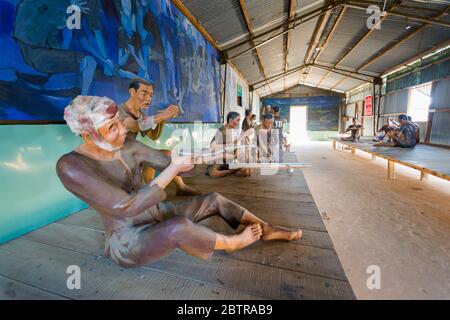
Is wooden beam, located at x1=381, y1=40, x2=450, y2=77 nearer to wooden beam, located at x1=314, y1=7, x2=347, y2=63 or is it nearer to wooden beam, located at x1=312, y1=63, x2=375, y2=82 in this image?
wooden beam, located at x1=312, y1=63, x2=375, y2=82

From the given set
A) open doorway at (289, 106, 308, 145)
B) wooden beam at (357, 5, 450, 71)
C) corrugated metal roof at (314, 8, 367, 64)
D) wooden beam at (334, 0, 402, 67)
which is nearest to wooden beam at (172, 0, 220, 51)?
corrugated metal roof at (314, 8, 367, 64)

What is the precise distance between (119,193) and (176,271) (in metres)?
0.63

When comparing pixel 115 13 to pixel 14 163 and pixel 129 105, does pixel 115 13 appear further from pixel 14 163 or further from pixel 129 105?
pixel 14 163

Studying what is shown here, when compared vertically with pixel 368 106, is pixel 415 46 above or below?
above

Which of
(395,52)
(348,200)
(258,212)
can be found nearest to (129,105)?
(258,212)

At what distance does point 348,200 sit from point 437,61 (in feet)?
27.3

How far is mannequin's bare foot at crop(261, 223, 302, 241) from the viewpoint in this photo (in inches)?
63.8

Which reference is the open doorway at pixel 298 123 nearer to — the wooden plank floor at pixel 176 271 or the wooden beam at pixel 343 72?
the wooden beam at pixel 343 72

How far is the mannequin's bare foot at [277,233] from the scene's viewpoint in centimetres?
162

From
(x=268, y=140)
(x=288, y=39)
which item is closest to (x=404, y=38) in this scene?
(x=288, y=39)

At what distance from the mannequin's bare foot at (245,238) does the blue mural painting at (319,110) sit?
19.7 meters

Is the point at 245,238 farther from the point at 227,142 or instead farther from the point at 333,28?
the point at 333,28

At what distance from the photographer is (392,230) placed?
3.06 m

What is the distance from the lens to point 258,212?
2.19 metres
